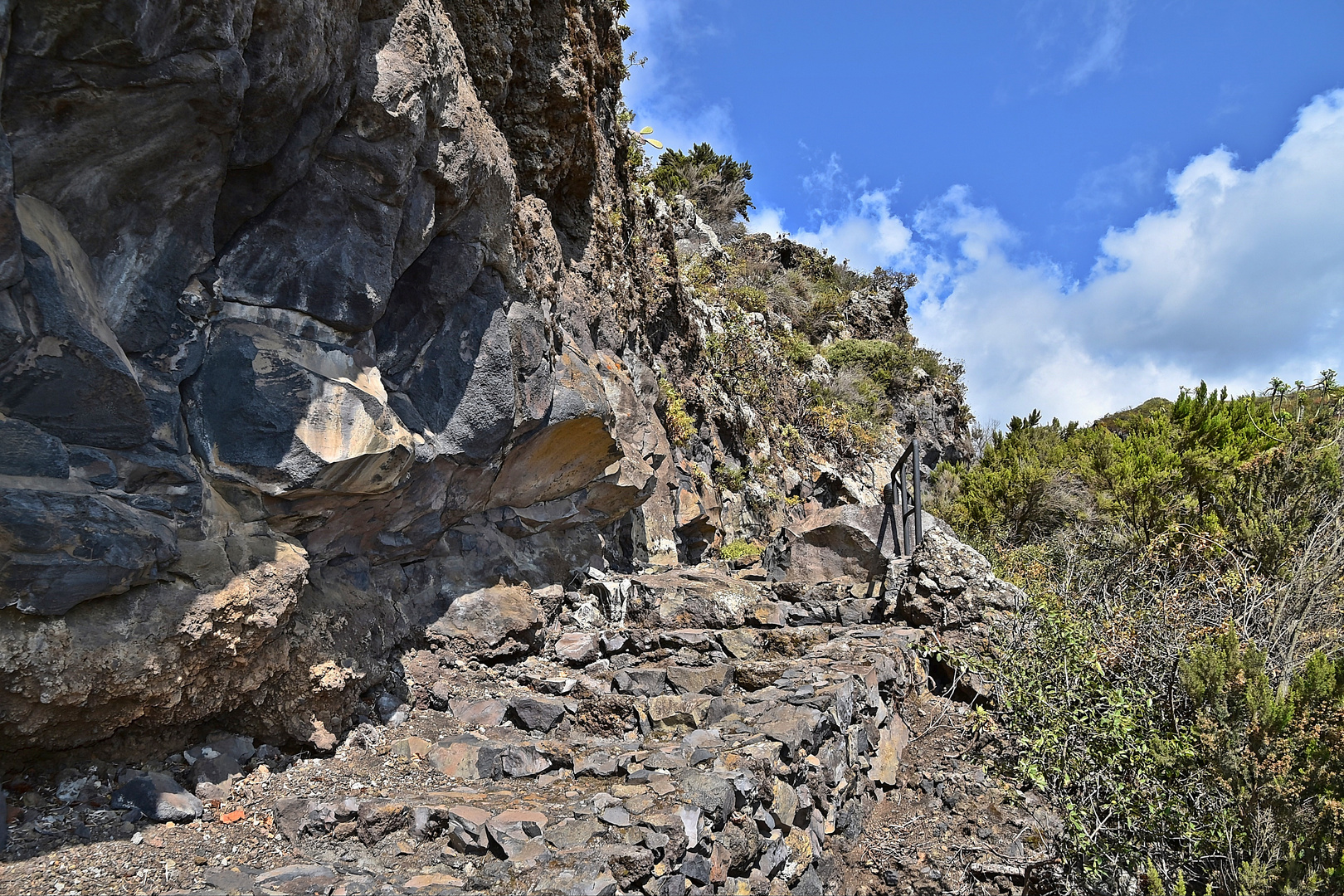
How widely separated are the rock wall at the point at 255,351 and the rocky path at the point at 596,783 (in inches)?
12.8

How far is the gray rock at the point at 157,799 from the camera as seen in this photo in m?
3.19

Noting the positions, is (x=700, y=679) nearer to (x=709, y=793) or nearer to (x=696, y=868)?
(x=709, y=793)

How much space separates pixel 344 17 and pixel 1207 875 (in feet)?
22.9

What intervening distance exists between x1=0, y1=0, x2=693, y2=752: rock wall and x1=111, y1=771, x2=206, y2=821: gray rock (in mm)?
227

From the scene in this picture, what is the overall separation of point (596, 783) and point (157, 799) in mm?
1980

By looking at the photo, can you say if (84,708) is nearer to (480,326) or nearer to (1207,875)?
(480,326)

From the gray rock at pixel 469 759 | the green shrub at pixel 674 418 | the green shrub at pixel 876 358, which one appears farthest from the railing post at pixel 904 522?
the green shrub at pixel 876 358

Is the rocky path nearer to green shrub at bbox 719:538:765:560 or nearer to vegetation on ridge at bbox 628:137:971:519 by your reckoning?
green shrub at bbox 719:538:765:560

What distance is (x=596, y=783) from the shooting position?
4.00m

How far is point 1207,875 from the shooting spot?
4738 millimetres

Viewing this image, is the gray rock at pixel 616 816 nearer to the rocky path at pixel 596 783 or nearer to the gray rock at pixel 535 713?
the rocky path at pixel 596 783

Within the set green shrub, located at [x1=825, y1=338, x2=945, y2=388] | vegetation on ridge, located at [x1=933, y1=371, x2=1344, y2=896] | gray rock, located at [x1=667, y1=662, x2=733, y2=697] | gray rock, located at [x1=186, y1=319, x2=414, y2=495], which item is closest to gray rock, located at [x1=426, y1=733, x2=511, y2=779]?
gray rock, located at [x1=667, y1=662, x2=733, y2=697]

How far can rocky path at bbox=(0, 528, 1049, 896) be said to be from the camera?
3018 mm

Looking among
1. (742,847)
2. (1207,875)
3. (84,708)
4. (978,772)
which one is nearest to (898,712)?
(978,772)
